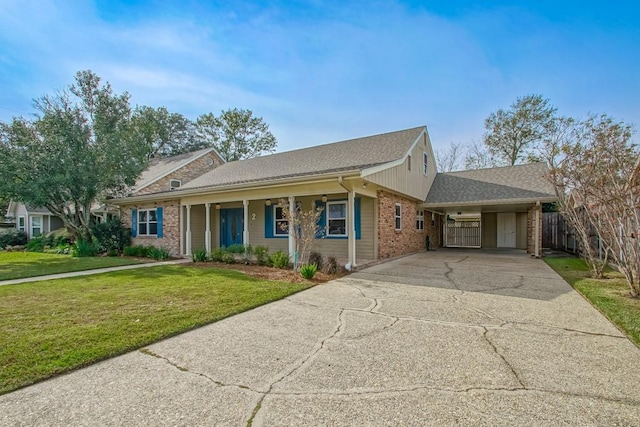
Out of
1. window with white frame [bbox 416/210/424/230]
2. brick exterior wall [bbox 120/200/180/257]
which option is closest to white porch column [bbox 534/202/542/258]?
window with white frame [bbox 416/210/424/230]

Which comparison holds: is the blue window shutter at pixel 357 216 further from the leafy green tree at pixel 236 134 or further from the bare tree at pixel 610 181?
the leafy green tree at pixel 236 134

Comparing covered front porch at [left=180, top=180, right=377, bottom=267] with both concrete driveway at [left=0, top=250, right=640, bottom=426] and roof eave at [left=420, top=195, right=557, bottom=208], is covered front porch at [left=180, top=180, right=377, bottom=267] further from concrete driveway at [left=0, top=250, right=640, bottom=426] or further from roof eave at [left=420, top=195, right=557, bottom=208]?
roof eave at [left=420, top=195, right=557, bottom=208]

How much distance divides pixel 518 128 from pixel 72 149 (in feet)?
94.6

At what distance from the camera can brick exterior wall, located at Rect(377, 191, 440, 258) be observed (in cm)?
1061

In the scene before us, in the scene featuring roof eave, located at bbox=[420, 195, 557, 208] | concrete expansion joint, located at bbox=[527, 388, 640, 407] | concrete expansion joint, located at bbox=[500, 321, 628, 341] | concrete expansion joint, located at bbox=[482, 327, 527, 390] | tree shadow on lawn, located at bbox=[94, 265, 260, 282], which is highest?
roof eave, located at bbox=[420, 195, 557, 208]

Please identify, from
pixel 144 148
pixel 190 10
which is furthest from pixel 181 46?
pixel 144 148

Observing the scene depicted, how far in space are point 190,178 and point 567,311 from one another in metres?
18.5

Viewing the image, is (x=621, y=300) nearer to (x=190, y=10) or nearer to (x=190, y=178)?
(x=190, y=10)

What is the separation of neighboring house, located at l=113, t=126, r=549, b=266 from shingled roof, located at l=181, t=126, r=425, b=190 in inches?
1.8

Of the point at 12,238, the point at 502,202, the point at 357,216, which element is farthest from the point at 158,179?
the point at 502,202

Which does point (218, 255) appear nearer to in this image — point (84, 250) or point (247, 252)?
point (247, 252)

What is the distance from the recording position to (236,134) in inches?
1252

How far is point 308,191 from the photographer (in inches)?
374

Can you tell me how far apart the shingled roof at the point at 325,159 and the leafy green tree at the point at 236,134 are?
1637cm
